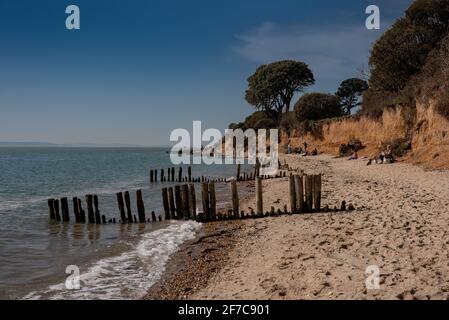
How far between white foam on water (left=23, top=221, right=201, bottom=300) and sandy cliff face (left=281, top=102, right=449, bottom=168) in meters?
17.2

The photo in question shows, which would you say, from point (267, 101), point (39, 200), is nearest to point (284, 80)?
point (267, 101)

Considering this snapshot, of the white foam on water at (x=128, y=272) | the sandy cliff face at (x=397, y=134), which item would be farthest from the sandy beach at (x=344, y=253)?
the sandy cliff face at (x=397, y=134)

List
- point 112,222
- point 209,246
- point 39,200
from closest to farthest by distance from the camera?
point 209,246 < point 112,222 < point 39,200

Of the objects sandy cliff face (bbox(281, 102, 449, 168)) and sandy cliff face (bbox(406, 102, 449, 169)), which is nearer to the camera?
sandy cliff face (bbox(406, 102, 449, 169))

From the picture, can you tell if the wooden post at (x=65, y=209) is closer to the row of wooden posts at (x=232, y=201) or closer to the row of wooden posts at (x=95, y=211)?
the row of wooden posts at (x=95, y=211)

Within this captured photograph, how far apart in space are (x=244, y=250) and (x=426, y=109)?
73.0ft

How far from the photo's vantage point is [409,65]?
39750 mm

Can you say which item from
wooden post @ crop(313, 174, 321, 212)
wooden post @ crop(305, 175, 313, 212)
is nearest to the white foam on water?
wooden post @ crop(305, 175, 313, 212)

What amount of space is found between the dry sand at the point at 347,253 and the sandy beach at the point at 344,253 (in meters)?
0.02

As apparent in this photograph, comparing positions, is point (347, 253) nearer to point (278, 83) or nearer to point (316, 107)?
point (316, 107)

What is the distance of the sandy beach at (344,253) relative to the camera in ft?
25.6

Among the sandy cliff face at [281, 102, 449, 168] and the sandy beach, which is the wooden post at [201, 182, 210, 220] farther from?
the sandy cliff face at [281, 102, 449, 168]

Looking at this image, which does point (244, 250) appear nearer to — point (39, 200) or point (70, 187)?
point (39, 200)

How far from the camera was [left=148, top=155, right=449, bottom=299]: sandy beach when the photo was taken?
25.6ft
